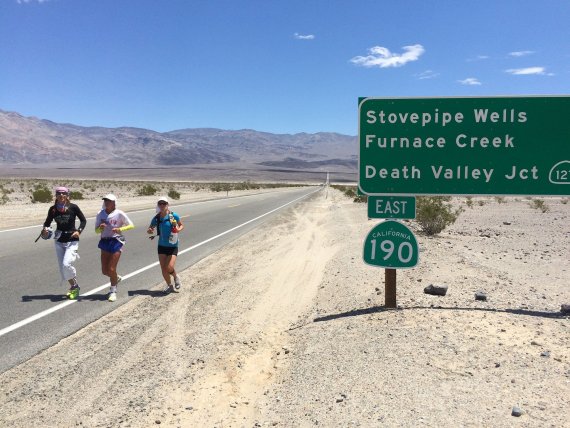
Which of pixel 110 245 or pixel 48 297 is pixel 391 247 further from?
pixel 48 297

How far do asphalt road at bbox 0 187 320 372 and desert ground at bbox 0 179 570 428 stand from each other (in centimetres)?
35

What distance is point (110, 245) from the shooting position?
7.87 m

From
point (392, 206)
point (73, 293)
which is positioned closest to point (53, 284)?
point (73, 293)

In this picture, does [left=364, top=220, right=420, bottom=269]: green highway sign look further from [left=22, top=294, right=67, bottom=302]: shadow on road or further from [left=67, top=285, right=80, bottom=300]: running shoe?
[left=22, top=294, right=67, bottom=302]: shadow on road

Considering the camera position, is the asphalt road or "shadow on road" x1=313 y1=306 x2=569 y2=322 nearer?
"shadow on road" x1=313 y1=306 x2=569 y2=322

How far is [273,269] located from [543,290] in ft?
16.4

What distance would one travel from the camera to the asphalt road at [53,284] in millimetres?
5961

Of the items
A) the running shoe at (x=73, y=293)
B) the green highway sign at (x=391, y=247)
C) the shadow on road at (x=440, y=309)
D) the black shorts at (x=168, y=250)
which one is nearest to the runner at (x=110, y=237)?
the running shoe at (x=73, y=293)

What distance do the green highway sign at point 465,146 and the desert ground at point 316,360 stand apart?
5.03 ft

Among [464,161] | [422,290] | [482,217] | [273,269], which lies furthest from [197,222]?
[464,161]

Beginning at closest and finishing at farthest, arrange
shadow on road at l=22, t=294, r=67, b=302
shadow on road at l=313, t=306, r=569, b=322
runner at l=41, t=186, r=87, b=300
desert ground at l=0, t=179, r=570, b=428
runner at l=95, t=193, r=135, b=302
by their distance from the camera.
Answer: desert ground at l=0, t=179, r=570, b=428 → shadow on road at l=313, t=306, r=569, b=322 → shadow on road at l=22, t=294, r=67, b=302 → runner at l=41, t=186, r=87, b=300 → runner at l=95, t=193, r=135, b=302

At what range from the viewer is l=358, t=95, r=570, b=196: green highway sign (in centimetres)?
560

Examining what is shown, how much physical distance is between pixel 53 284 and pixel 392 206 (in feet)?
20.5

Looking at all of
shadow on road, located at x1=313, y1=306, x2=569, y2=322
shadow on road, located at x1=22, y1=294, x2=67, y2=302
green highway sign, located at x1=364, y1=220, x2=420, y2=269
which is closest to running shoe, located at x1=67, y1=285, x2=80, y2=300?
shadow on road, located at x1=22, y1=294, x2=67, y2=302
